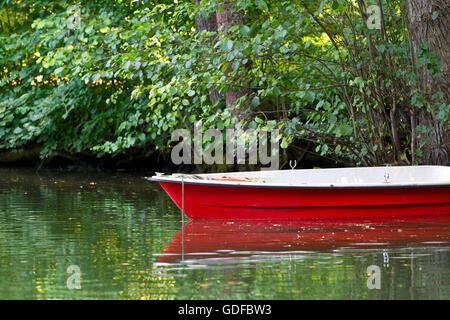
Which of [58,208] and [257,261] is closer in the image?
[257,261]

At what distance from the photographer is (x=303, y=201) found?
33.1ft

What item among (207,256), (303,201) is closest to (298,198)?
(303,201)

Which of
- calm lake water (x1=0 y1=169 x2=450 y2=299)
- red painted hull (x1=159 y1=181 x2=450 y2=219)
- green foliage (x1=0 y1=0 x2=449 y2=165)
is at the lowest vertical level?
calm lake water (x1=0 y1=169 x2=450 y2=299)

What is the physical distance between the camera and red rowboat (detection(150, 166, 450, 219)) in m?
9.84

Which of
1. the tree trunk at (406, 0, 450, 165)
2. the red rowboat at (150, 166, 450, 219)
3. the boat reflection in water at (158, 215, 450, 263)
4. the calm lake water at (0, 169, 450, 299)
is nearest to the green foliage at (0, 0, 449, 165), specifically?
the tree trunk at (406, 0, 450, 165)

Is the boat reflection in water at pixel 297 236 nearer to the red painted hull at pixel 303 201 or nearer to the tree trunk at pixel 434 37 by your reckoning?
the red painted hull at pixel 303 201

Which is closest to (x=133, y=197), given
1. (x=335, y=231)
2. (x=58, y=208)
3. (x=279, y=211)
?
(x=58, y=208)

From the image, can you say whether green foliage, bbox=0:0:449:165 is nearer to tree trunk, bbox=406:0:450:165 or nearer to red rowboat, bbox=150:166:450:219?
tree trunk, bbox=406:0:450:165

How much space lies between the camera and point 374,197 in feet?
33.4

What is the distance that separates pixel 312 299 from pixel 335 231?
3.54 m

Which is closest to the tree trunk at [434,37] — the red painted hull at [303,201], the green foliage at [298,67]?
the green foliage at [298,67]

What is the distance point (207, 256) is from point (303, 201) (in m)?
2.85

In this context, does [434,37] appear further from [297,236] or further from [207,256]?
[207,256]
